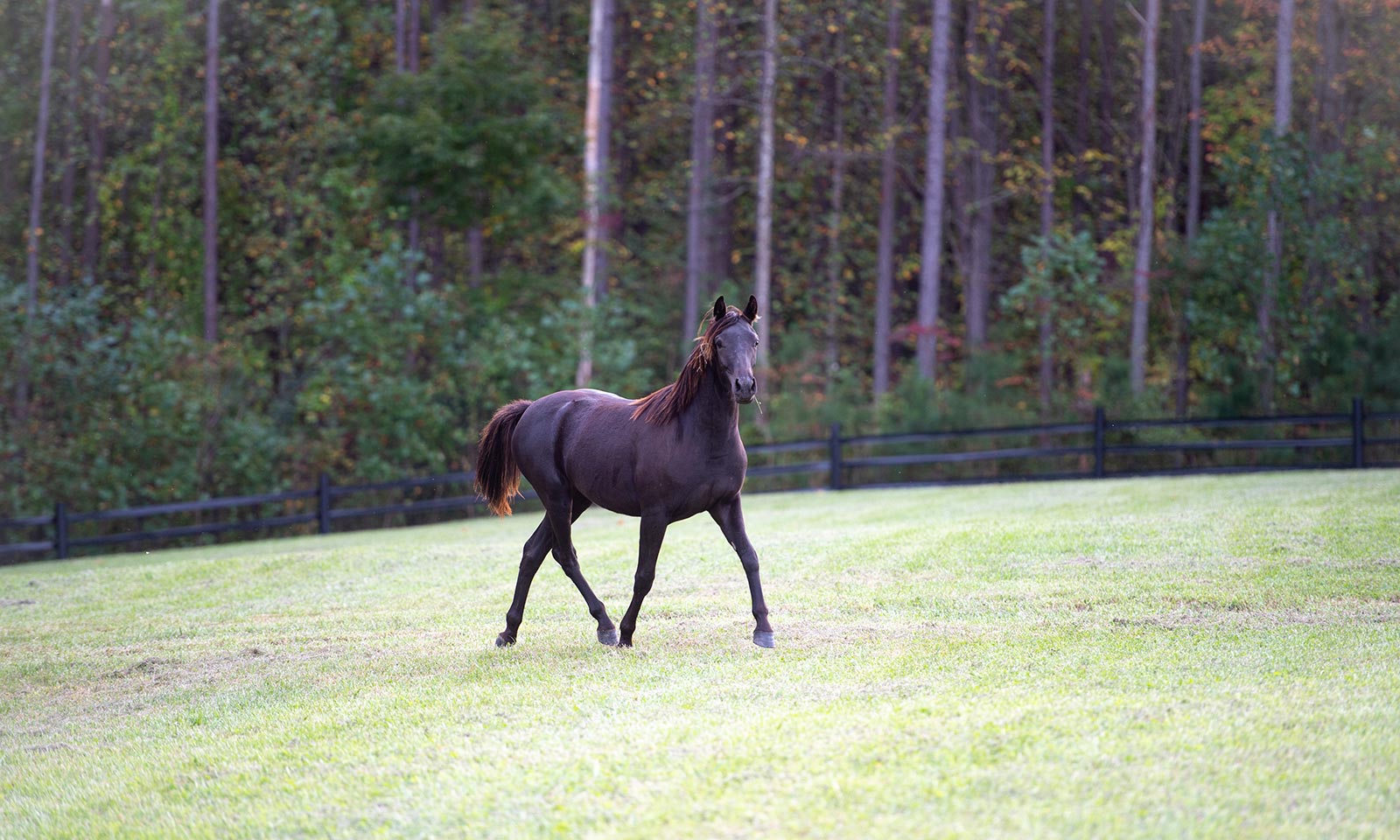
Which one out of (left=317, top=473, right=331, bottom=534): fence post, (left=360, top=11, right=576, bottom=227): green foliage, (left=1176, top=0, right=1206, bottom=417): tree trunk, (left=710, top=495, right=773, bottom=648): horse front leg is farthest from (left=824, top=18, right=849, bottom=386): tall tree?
(left=710, top=495, right=773, bottom=648): horse front leg

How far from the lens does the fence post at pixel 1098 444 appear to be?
19.4m

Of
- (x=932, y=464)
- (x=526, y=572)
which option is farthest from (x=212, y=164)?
(x=526, y=572)

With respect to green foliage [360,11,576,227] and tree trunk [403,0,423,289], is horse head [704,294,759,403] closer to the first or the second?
green foliage [360,11,576,227]

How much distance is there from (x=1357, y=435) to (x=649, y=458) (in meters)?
14.5

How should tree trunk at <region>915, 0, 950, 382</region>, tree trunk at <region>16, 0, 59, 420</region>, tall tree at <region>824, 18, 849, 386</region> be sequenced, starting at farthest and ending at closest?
1. tall tree at <region>824, 18, 849, 386</region>
2. tree trunk at <region>16, 0, 59, 420</region>
3. tree trunk at <region>915, 0, 950, 382</region>

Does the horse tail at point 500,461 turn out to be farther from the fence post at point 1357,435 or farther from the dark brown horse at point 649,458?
the fence post at point 1357,435

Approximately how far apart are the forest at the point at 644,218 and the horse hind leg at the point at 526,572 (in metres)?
14.0

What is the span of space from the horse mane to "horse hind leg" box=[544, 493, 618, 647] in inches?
29.7

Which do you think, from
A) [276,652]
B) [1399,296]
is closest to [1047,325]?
[1399,296]

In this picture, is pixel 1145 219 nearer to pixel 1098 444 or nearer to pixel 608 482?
pixel 1098 444

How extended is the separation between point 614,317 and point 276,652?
1560 cm

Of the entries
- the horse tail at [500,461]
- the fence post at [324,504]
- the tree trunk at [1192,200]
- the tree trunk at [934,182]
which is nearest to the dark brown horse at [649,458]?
the horse tail at [500,461]

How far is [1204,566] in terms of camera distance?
32.0 ft

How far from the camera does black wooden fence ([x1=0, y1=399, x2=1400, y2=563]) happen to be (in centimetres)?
1842
